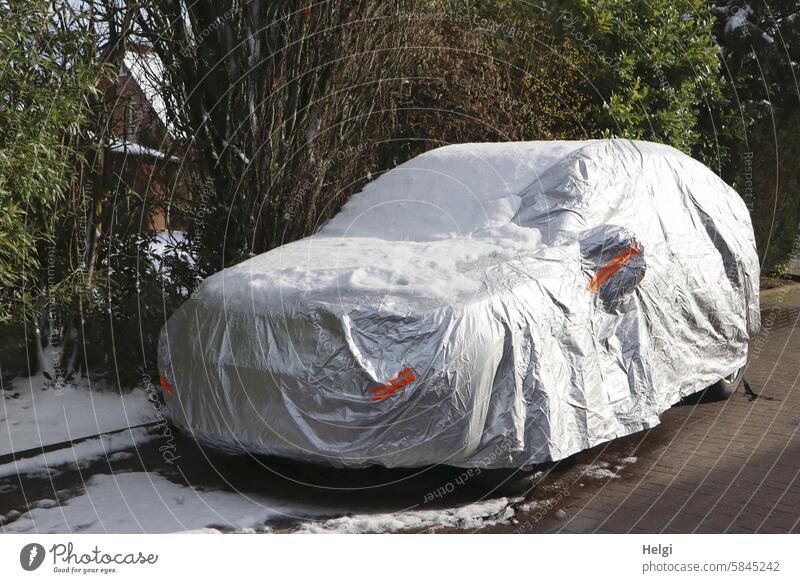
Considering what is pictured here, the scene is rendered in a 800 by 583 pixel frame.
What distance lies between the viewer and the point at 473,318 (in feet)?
13.0

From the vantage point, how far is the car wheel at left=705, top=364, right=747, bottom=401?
6207 millimetres

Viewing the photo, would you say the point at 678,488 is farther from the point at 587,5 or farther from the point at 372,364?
the point at 587,5

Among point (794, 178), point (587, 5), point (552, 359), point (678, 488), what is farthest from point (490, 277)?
point (794, 178)

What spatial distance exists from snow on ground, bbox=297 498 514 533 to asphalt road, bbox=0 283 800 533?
0.08 m

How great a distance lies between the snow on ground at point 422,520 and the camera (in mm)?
3973

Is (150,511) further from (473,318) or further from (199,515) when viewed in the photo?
(473,318)

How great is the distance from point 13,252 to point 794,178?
11102mm

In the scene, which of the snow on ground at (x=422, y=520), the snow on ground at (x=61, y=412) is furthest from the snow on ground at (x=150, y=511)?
the snow on ground at (x=61, y=412)

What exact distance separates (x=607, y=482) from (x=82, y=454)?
10.3ft

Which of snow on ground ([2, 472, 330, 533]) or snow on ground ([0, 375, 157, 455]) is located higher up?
snow on ground ([2, 472, 330, 533])

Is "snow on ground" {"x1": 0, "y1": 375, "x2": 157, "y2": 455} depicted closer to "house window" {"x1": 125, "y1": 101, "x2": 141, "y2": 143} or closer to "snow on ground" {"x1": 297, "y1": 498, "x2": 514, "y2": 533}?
"house window" {"x1": 125, "y1": 101, "x2": 141, "y2": 143}

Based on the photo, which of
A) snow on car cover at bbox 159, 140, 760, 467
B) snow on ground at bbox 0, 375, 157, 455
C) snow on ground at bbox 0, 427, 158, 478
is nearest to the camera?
snow on car cover at bbox 159, 140, 760, 467

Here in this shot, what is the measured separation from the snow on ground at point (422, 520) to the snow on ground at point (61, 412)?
2.35 m

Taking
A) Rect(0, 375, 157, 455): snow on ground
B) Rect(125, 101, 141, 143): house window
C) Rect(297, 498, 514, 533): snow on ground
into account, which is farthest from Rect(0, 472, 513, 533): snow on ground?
Rect(125, 101, 141, 143): house window
